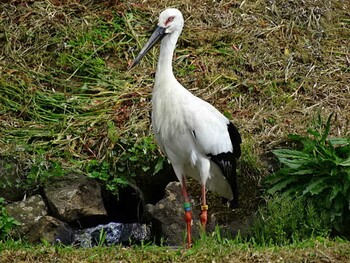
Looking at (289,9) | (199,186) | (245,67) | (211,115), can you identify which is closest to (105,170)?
(199,186)

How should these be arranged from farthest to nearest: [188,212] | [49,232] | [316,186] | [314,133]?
[314,133], [49,232], [316,186], [188,212]

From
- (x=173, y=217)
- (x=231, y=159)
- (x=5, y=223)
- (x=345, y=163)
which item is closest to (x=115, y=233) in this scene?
(x=173, y=217)

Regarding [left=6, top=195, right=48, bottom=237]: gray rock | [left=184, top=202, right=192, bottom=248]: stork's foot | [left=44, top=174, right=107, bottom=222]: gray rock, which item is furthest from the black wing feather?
[left=6, top=195, right=48, bottom=237]: gray rock

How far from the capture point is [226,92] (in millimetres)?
11328

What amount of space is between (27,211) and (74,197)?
0.46 m

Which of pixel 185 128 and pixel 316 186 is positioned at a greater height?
pixel 185 128

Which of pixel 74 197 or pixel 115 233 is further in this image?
pixel 115 233

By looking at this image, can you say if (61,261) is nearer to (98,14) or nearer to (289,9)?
(98,14)

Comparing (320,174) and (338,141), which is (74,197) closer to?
(320,174)

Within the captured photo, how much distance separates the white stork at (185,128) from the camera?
894 centimetres

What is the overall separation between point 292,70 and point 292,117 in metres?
1.01

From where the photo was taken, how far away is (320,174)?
31.0ft

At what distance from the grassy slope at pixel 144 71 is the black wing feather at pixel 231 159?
0.62 metres

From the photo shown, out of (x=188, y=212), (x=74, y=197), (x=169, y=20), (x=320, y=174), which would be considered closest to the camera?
(x=188, y=212)
